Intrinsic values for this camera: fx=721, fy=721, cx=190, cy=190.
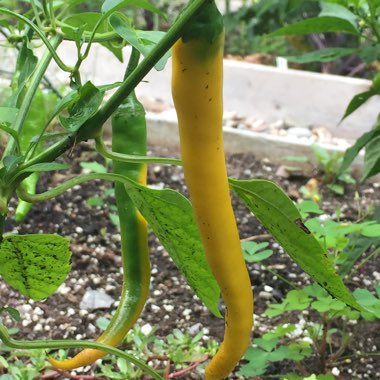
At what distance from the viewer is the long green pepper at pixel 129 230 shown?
853 mm

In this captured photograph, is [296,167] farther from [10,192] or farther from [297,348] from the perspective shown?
[10,192]

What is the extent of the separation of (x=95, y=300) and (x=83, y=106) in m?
0.88

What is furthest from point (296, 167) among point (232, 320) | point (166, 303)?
point (232, 320)

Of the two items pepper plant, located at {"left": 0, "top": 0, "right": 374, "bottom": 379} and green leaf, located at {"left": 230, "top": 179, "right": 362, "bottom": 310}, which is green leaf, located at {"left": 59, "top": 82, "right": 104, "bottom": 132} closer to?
pepper plant, located at {"left": 0, "top": 0, "right": 374, "bottom": 379}

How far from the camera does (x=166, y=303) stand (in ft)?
4.95

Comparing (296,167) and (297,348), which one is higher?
(296,167)

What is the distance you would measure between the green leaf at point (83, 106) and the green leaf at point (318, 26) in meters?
0.69

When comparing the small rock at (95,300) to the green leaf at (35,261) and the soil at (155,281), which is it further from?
the green leaf at (35,261)

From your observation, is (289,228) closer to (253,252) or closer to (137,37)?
(137,37)

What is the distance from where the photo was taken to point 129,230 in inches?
36.3

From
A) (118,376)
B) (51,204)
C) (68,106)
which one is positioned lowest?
(118,376)

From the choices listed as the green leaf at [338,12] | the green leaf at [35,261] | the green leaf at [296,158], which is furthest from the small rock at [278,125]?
the green leaf at [35,261]

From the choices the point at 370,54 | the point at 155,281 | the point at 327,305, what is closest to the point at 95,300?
the point at 155,281

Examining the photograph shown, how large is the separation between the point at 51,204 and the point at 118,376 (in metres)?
0.79
